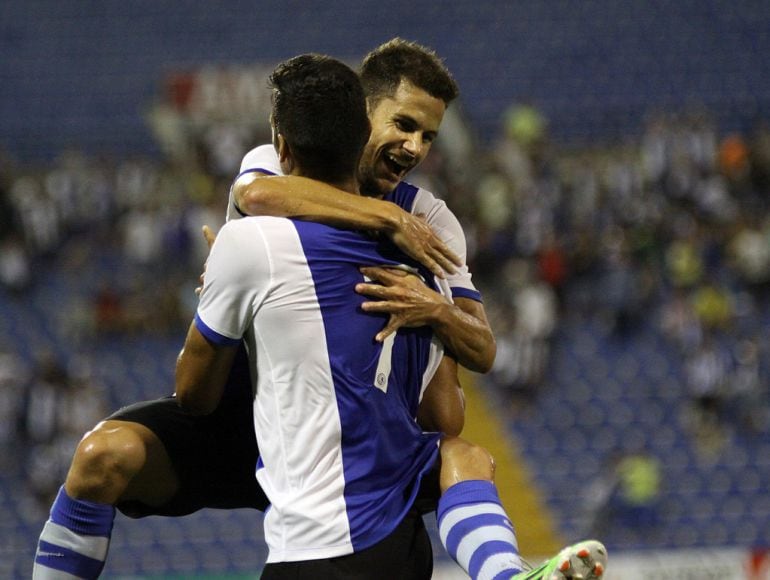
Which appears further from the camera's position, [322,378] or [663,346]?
[663,346]

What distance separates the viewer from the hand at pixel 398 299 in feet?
9.02

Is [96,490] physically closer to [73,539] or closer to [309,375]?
[73,539]

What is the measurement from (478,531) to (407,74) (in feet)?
3.73

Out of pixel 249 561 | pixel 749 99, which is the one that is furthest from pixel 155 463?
pixel 749 99

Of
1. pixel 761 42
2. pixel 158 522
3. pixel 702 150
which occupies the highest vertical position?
Answer: pixel 761 42

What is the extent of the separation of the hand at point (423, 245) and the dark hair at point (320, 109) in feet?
0.62

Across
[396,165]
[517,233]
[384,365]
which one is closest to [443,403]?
[384,365]

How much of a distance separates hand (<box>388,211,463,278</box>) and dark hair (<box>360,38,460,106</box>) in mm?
384

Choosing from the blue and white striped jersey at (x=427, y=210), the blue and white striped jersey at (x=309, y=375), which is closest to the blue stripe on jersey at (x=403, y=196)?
the blue and white striped jersey at (x=427, y=210)

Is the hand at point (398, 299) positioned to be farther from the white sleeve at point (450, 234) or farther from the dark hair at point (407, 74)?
the dark hair at point (407, 74)

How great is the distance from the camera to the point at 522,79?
1633 centimetres

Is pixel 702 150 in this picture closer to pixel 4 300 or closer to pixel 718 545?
pixel 718 545

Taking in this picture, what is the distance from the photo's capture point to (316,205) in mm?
2734

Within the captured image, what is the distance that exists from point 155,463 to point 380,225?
2.53ft
